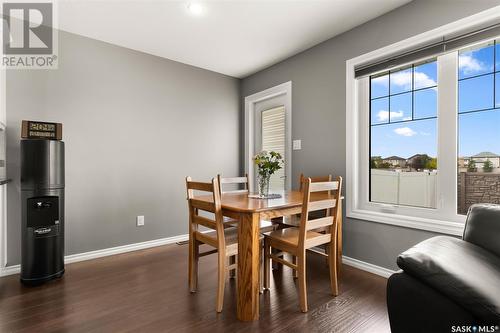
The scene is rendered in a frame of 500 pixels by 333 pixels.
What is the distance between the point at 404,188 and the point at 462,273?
1509 millimetres

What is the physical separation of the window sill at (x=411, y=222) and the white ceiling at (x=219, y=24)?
189 cm

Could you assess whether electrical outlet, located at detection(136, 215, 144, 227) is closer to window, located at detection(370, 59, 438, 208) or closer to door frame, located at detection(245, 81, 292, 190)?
door frame, located at detection(245, 81, 292, 190)

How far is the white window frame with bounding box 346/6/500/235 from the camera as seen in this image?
1.99m

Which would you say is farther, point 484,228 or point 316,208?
point 316,208

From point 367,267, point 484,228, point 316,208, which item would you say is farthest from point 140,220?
point 484,228

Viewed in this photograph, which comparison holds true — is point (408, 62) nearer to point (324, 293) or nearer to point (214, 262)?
point (324, 293)

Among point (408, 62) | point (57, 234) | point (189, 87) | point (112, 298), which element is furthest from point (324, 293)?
point (189, 87)

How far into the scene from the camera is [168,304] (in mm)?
1877

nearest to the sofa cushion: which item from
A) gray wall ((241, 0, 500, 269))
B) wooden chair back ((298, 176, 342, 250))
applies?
wooden chair back ((298, 176, 342, 250))

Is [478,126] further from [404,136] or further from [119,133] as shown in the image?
[119,133]

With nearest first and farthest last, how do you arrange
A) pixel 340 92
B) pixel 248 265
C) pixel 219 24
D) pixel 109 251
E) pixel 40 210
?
pixel 248 265 < pixel 40 210 < pixel 219 24 < pixel 340 92 < pixel 109 251

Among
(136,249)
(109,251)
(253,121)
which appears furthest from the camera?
(253,121)

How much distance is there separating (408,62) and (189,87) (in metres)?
2.63

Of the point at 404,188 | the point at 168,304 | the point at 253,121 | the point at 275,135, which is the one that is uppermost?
the point at 253,121
